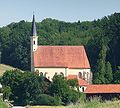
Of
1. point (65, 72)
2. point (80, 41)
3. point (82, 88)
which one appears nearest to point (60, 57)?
point (65, 72)

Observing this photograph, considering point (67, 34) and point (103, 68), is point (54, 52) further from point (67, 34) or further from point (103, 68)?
point (67, 34)

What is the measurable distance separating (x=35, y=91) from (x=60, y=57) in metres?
22.4

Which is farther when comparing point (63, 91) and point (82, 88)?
point (82, 88)

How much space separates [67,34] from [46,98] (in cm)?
6129

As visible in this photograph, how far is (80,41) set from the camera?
103 metres

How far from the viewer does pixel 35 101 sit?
5403 centimetres

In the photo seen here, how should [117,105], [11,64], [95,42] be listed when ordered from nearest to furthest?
[117,105] < [95,42] < [11,64]

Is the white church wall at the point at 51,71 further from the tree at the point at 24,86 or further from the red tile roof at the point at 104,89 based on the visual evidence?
the tree at the point at 24,86

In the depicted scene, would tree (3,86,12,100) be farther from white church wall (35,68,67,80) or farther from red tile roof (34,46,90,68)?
white church wall (35,68,67,80)

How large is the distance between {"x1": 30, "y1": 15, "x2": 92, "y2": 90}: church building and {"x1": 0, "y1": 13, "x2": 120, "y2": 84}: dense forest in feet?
6.49

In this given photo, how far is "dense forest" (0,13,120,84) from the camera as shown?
78688 millimetres

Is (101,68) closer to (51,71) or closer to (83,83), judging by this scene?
(51,71)

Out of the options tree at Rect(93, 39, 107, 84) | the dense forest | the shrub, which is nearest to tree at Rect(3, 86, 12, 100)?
the shrub

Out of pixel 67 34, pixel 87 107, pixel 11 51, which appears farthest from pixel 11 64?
pixel 87 107
